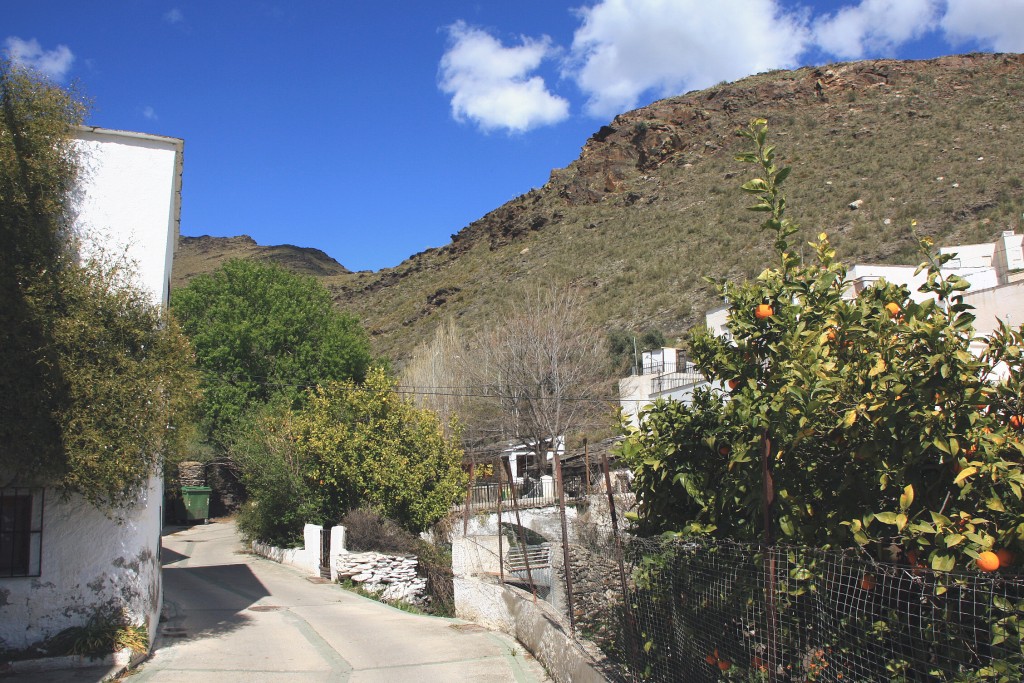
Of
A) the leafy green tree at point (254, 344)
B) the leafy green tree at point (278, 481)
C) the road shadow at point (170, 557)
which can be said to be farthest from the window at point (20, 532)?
the leafy green tree at point (254, 344)

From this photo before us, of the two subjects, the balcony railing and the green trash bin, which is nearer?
the balcony railing

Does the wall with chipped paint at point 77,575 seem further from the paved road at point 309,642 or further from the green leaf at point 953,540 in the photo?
the green leaf at point 953,540

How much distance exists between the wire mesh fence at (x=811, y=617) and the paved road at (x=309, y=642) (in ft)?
12.7

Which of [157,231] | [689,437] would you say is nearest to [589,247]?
[157,231]

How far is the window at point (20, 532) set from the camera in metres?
9.28

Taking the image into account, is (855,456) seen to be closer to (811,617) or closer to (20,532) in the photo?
(811,617)

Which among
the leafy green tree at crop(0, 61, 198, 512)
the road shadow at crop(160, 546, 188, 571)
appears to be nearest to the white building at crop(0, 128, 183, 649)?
the leafy green tree at crop(0, 61, 198, 512)

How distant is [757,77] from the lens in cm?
7494

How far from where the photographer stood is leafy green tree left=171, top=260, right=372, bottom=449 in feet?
101

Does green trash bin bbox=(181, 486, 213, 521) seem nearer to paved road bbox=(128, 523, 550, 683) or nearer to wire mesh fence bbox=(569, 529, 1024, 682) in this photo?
paved road bbox=(128, 523, 550, 683)

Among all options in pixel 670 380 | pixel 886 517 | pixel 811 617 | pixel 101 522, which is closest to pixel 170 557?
pixel 101 522

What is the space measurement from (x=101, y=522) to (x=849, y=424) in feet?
29.4

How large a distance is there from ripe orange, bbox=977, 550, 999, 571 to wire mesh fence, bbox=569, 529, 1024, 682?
6 centimetres

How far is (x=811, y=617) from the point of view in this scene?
388 centimetres
